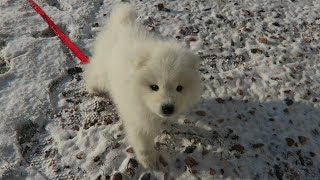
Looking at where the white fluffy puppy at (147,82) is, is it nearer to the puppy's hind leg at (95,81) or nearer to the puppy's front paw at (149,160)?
the puppy's front paw at (149,160)

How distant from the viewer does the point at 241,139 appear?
343cm

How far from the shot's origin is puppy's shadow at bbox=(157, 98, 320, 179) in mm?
3203

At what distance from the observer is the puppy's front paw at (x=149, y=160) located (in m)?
3.17

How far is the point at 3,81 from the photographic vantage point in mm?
4039

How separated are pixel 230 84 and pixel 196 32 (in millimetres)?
1100

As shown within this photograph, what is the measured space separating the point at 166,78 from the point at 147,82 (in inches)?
7.1

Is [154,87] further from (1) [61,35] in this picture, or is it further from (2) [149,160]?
(1) [61,35]

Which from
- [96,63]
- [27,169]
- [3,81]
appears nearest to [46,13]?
[3,81]

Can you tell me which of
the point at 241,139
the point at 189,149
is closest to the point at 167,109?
the point at 189,149

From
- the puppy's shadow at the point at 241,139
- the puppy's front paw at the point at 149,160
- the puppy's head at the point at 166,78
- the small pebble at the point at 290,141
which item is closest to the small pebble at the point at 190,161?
the puppy's shadow at the point at 241,139

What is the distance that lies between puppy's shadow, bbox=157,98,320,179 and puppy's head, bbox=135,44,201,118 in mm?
617

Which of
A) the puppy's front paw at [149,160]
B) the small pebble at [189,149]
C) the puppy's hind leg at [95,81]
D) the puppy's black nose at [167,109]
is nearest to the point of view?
the puppy's black nose at [167,109]

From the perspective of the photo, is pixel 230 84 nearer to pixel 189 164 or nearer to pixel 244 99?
pixel 244 99

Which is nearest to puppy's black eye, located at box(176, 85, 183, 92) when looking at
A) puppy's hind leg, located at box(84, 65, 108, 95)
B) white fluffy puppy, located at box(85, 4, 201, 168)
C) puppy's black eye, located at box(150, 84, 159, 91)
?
white fluffy puppy, located at box(85, 4, 201, 168)
